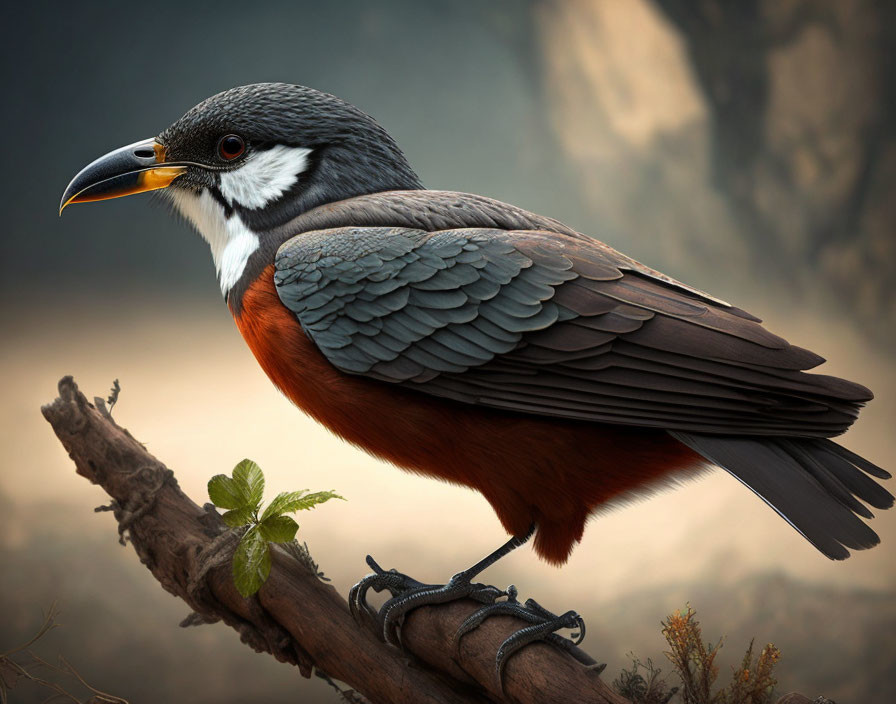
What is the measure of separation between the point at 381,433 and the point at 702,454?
82cm

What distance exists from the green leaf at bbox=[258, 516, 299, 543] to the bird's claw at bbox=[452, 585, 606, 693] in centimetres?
56

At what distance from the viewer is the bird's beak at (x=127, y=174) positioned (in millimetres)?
2662

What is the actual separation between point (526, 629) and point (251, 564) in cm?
80

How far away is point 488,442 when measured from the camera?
225 cm

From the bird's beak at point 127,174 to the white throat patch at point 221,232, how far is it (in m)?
0.07

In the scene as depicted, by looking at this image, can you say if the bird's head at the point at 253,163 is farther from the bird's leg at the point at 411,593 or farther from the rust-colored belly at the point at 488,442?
the bird's leg at the point at 411,593

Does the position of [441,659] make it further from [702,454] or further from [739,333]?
[739,333]

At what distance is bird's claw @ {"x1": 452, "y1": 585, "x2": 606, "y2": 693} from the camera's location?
2.32 meters

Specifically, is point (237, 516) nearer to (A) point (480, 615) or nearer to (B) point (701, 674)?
(A) point (480, 615)

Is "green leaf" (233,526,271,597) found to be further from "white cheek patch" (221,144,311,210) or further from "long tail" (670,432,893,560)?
"long tail" (670,432,893,560)

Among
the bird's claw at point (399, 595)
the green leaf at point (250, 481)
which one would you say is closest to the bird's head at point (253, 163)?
the green leaf at point (250, 481)

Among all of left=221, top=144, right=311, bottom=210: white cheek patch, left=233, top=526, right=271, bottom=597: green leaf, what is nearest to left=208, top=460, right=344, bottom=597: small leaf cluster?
left=233, top=526, right=271, bottom=597: green leaf

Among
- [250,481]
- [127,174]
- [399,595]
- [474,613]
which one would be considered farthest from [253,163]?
[474,613]

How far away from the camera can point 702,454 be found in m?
2.10
